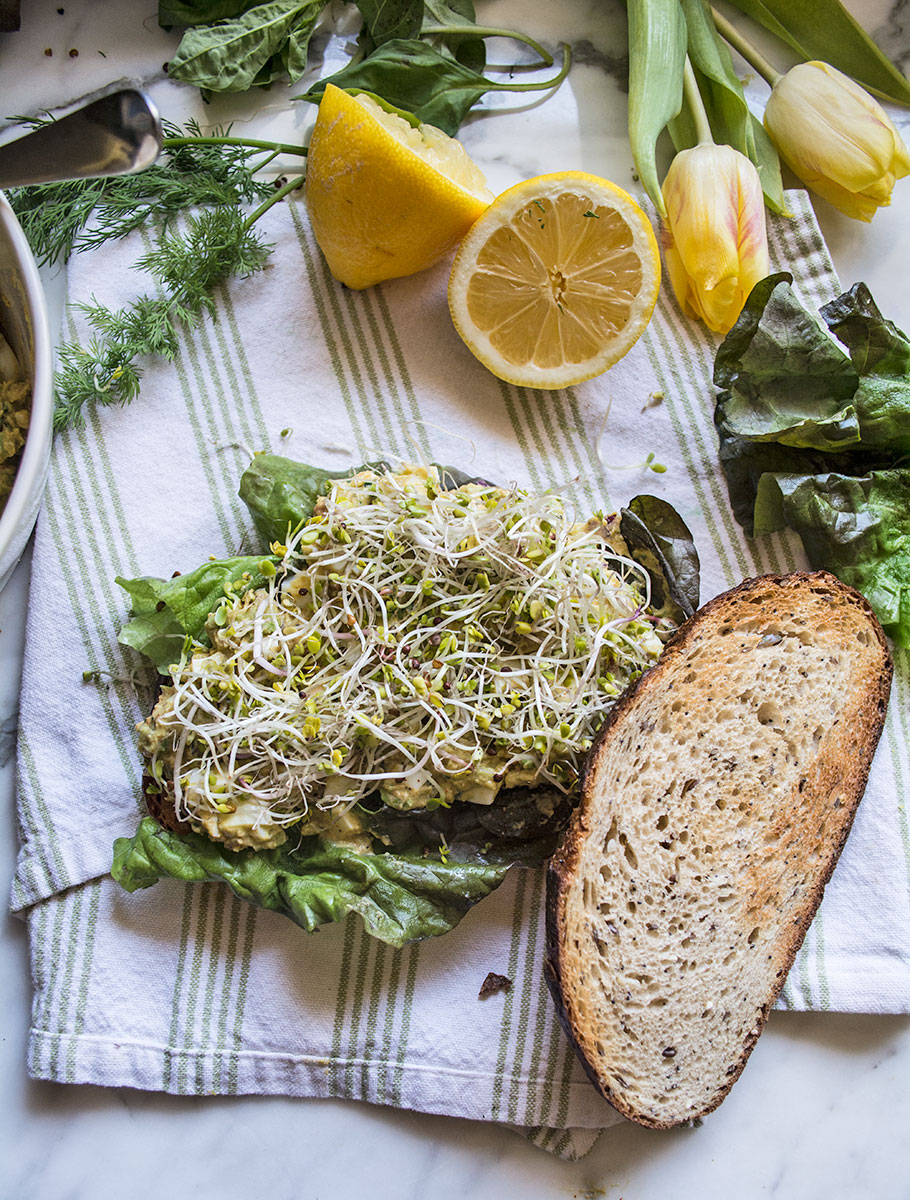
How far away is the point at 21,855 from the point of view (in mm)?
1966

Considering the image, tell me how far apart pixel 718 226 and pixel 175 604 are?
1422mm

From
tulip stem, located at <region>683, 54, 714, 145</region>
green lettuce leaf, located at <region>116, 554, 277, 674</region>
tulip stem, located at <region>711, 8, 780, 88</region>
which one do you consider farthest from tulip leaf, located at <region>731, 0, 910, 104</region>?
green lettuce leaf, located at <region>116, 554, 277, 674</region>

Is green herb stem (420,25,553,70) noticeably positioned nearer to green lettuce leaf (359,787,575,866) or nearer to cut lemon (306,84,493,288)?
cut lemon (306,84,493,288)

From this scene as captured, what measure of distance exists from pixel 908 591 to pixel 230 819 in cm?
149

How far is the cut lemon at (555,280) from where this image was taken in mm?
2039

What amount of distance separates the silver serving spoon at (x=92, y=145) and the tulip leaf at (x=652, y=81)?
112cm

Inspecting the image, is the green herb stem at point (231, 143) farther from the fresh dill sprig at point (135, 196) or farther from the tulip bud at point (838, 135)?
the tulip bud at point (838, 135)

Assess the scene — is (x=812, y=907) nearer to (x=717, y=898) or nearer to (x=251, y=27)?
(x=717, y=898)

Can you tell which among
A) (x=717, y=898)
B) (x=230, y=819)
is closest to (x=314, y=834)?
(x=230, y=819)

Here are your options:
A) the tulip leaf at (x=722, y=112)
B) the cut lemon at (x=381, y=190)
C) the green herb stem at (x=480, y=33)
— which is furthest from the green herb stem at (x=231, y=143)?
the tulip leaf at (x=722, y=112)

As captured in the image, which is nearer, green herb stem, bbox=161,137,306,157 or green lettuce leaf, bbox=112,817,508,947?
green lettuce leaf, bbox=112,817,508,947

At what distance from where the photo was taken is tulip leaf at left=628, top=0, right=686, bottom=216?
7.31ft

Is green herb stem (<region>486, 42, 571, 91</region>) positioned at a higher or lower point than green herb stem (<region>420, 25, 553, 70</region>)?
lower

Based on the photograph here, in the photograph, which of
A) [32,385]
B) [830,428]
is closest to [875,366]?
[830,428]
